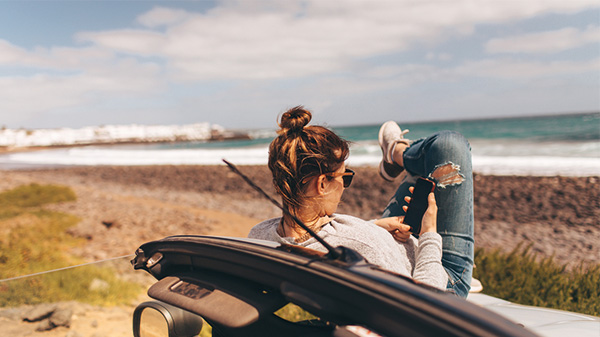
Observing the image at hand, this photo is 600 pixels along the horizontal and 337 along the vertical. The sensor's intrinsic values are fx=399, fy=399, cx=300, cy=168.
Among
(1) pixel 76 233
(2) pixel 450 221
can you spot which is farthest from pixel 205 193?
(2) pixel 450 221

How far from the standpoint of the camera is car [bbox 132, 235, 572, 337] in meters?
0.74

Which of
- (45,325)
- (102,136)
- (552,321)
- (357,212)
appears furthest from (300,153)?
(102,136)

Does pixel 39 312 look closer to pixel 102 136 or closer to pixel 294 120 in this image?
pixel 294 120

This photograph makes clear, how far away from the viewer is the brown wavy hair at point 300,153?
152 centimetres

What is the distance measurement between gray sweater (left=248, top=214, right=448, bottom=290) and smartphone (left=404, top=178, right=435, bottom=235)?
0.16m

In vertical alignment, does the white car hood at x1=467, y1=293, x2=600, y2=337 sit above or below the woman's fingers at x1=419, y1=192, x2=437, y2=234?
below

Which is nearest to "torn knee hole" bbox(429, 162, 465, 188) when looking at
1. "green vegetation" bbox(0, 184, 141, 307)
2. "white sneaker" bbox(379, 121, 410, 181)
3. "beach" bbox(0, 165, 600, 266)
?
"white sneaker" bbox(379, 121, 410, 181)

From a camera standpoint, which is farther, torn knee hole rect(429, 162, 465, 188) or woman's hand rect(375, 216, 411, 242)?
torn knee hole rect(429, 162, 465, 188)

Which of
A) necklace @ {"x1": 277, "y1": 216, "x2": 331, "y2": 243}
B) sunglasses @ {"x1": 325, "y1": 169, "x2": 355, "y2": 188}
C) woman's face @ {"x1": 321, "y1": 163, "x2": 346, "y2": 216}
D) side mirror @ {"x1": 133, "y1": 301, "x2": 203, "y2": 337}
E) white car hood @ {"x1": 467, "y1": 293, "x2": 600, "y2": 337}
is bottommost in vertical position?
white car hood @ {"x1": 467, "y1": 293, "x2": 600, "y2": 337}

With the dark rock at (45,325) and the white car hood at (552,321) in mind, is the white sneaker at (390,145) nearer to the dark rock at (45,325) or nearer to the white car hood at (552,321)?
the white car hood at (552,321)

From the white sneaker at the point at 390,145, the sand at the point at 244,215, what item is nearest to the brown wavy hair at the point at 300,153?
the sand at the point at 244,215

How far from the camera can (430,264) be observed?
5.05ft

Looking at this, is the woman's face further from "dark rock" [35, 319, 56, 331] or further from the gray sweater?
"dark rock" [35, 319, 56, 331]

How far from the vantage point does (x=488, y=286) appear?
11.7 feet
